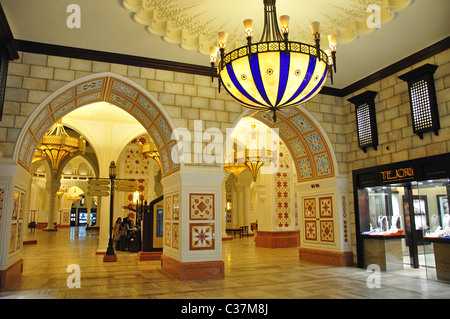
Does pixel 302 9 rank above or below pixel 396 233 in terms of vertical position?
above

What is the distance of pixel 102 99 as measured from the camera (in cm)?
725

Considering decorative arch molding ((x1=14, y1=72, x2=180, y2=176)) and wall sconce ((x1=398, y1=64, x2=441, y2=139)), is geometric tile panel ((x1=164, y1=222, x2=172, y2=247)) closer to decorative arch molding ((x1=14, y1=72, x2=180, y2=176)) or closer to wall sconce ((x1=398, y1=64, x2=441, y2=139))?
decorative arch molding ((x1=14, y1=72, x2=180, y2=176))

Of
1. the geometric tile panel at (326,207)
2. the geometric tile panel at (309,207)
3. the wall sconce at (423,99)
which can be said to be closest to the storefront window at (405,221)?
the geometric tile panel at (326,207)

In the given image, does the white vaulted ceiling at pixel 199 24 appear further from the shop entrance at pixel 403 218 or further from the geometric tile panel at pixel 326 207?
the geometric tile panel at pixel 326 207

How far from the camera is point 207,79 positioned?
23.2ft

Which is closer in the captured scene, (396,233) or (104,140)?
(396,233)

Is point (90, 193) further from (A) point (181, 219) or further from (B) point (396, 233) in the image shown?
(B) point (396, 233)

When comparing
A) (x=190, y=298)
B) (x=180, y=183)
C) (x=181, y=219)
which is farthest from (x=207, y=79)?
(x=190, y=298)

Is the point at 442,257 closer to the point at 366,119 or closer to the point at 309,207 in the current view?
the point at 366,119

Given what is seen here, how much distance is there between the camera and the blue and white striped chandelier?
3820 mm

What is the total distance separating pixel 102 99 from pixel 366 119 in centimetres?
551

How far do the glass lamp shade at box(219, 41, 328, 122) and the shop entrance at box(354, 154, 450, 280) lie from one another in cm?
327

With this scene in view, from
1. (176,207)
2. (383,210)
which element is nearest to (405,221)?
(383,210)
